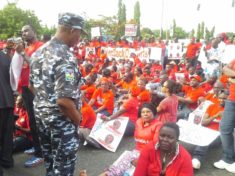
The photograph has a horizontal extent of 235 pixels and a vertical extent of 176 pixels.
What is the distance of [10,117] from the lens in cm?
428

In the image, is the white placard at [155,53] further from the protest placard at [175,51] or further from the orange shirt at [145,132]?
the orange shirt at [145,132]

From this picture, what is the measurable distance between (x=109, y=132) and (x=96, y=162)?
2.52ft

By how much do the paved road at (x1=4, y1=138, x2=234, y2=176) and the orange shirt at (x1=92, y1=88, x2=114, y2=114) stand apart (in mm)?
1036

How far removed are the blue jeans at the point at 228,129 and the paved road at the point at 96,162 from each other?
219 millimetres

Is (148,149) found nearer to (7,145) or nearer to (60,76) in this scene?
(60,76)

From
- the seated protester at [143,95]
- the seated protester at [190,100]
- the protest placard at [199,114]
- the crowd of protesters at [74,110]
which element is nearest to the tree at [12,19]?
the crowd of protesters at [74,110]

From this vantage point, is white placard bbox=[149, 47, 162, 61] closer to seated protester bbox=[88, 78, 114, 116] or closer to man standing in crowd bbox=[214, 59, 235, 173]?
Result: seated protester bbox=[88, 78, 114, 116]

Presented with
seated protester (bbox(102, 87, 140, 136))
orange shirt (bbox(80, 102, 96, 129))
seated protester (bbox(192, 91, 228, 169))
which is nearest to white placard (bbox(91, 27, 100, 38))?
seated protester (bbox(102, 87, 140, 136))

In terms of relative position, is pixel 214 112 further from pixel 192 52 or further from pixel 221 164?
pixel 192 52

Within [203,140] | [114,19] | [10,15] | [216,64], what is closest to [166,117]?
[203,140]

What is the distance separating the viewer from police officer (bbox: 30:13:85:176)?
253cm

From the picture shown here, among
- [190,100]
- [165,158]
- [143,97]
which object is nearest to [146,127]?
[165,158]

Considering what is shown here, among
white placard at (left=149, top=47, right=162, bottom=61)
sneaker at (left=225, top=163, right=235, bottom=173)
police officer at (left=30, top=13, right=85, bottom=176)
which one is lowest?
sneaker at (left=225, top=163, right=235, bottom=173)

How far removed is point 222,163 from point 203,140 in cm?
39
